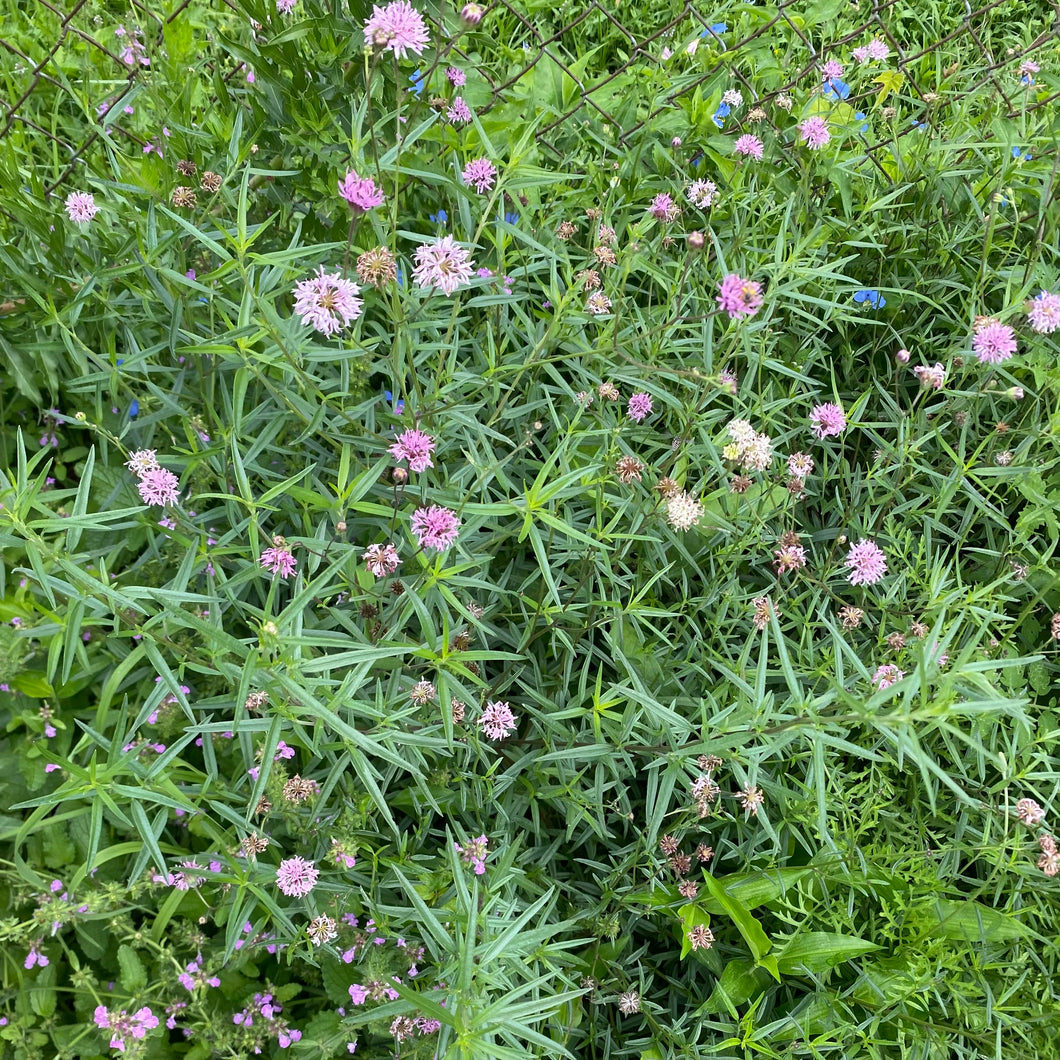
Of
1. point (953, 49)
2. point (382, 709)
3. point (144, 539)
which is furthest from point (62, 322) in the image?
point (953, 49)

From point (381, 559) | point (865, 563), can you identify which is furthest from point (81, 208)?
point (865, 563)

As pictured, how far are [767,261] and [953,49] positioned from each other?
2005 millimetres

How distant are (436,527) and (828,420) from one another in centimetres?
130

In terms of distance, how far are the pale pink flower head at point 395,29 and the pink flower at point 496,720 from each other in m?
1.53

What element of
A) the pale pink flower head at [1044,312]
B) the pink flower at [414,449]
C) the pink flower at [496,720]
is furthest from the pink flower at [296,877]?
the pale pink flower head at [1044,312]

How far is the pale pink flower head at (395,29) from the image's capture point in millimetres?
1673

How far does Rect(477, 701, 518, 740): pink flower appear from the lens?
7.04ft

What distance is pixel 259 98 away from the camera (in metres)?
2.29

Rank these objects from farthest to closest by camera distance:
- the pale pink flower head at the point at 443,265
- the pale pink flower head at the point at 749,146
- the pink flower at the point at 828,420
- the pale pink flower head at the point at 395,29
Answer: the pale pink flower head at the point at 749,146 → the pink flower at the point at 828,420 → the pale pink flower head at the point at 443,265 → the pale pink flower head at the point at 395,29

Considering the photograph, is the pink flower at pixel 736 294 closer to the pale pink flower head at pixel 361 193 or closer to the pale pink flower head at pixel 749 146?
the pale pink flower head at pixel 361 193

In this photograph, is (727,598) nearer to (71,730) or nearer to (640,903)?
(640,903)

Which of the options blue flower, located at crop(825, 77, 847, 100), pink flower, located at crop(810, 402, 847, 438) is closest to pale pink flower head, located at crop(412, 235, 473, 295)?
pink flower, located at crop(810, 402, 847, 438)

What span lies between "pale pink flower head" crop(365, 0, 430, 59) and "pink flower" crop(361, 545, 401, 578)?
1064 millimetres

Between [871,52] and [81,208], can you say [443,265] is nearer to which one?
[81,208]
